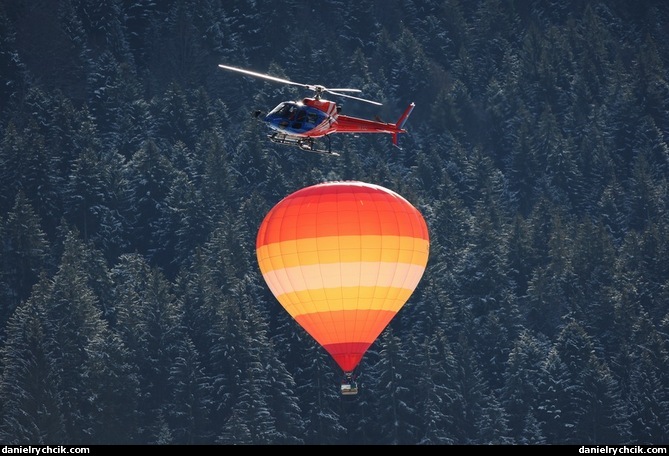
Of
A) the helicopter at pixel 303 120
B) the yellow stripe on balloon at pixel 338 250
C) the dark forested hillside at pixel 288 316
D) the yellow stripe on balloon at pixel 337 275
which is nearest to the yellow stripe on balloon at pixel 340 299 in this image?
the yellow stripe on balloon at pixel 337 275

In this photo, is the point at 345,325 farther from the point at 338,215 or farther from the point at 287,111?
the point at 287,111

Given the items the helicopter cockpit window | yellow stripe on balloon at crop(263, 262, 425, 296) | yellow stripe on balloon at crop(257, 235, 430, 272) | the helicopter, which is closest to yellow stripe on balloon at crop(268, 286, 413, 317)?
yellow stripe on balloon at crop(263, 262, 425, 296)

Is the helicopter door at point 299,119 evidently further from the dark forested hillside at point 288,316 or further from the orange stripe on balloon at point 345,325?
the dark forested hillside at point 288,316

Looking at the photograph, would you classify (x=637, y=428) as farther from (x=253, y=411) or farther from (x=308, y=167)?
(x=308, y=167)

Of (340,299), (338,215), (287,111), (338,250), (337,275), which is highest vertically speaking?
(287,111)

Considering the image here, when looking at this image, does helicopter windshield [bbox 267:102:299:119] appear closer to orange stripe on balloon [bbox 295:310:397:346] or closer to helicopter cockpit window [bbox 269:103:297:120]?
helicopter cockpit window [bbox 269:103:297:120]

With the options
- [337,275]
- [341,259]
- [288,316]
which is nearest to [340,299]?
[337,275]
